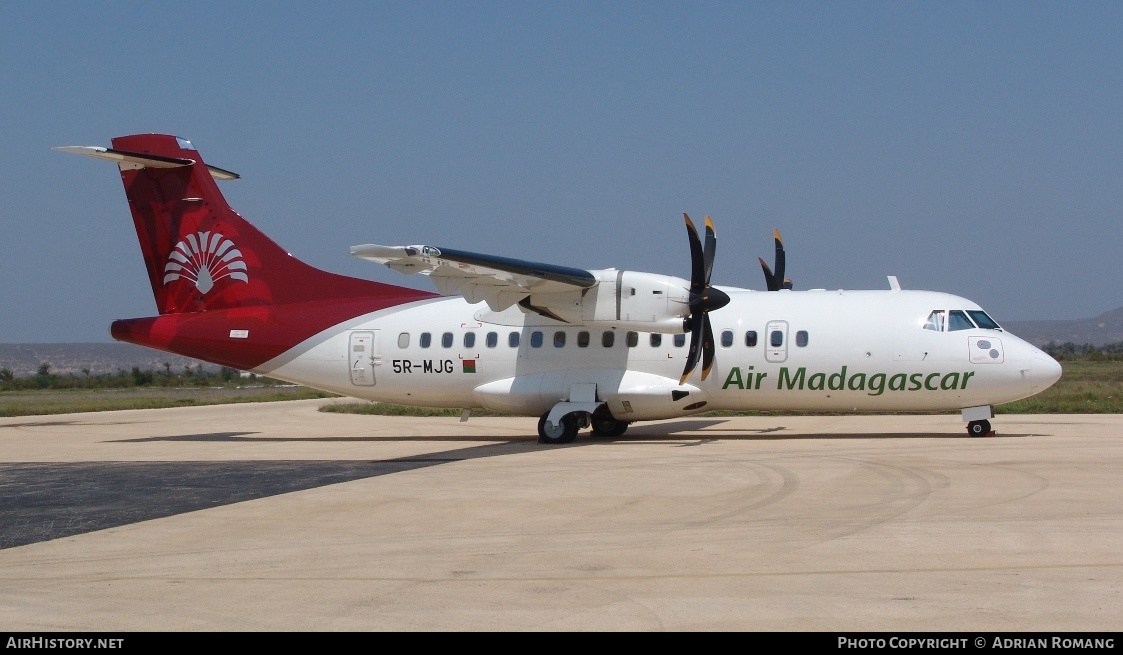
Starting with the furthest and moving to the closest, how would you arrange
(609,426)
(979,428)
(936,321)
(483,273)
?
(609,426)
(936,321)
(979,428)
(483,273)

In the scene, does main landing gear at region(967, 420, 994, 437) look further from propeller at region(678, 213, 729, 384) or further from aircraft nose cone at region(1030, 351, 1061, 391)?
propeller at region(678, 213, 729, 384)

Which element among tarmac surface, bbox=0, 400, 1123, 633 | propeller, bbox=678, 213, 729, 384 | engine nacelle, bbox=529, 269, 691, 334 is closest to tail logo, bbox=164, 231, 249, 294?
tarmac surface, bbox=0, 400, 1123, 633

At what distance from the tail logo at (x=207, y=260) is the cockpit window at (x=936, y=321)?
1515 centimetres

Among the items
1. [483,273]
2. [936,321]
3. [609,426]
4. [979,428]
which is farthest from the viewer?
[609,426]

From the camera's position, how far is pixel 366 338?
78.9 ft

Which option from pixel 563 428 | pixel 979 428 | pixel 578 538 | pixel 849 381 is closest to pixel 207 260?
pixel 563 428

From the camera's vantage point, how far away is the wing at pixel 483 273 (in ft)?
61.1

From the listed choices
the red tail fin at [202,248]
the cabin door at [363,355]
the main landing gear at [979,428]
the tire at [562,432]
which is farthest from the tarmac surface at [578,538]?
the red tail fin at [202,248]

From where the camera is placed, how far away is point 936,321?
21.6 m

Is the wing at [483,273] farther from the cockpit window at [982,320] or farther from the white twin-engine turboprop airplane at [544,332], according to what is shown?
the cockpit window at [982,320]

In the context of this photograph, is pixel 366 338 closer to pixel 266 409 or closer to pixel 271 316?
pixel 271 316

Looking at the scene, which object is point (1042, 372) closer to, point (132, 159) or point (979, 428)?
point (979, 428)
